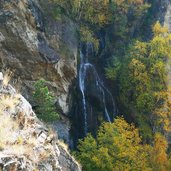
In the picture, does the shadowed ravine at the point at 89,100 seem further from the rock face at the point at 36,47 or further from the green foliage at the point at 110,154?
the green foliage at the point at 110,154

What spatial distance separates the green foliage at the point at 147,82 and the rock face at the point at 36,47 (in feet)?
24.7

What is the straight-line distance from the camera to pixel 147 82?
35.3 m

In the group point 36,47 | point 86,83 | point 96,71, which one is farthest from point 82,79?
point 36,47

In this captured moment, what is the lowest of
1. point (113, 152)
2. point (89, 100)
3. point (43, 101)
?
point (113, 152)

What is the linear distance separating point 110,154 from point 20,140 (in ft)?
61.5

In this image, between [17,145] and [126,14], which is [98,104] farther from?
[17,145]

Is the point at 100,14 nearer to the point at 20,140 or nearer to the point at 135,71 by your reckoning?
the point at 135,71

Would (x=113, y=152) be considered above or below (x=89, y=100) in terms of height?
below

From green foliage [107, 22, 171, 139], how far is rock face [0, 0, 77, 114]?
752 centimetres

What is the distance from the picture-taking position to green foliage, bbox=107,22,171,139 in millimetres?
35188

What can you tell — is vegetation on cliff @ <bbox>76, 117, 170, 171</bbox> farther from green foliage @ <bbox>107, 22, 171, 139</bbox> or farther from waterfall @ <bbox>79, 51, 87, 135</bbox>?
green foliage @ <bbox>107, 22, 171, 139</bbox>

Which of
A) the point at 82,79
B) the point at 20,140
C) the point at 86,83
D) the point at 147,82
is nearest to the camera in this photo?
the point at 20,140

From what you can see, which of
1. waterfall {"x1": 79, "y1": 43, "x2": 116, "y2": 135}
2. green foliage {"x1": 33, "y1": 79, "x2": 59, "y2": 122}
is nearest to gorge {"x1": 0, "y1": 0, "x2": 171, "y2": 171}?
waterfall {"x1": 79, "y1": 43, "x2": 116, "y2": 135}

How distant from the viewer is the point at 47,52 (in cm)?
2806
